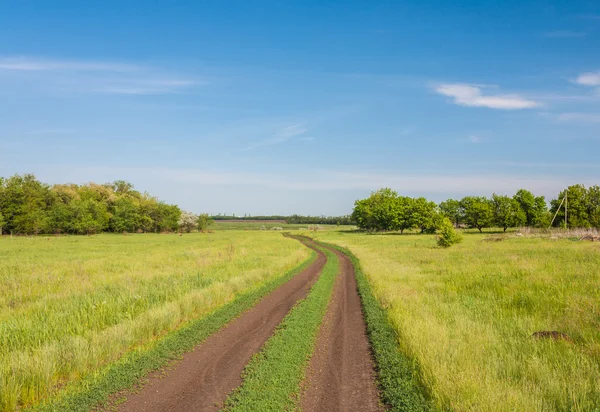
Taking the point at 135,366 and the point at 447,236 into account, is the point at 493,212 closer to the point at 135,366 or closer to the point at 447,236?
the point at 447,236

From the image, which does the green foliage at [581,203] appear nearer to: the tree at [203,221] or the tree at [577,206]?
the tree at [577,206]

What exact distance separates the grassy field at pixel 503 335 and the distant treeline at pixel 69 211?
96874 millimetres

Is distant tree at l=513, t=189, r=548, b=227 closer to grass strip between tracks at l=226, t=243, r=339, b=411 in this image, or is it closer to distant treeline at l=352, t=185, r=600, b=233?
distant treeline at l=352, t=185, r=600, b=233

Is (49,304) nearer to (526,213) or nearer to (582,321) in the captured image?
(582,321)

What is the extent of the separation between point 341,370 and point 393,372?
1217mm

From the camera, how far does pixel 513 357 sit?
8344 mm

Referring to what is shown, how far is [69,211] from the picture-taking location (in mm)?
91688

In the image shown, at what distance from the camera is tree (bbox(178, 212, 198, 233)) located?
129938 mm

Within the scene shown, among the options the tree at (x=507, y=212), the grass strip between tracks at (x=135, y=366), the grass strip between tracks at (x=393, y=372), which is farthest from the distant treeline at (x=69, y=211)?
the tree at (x=507, y=212)

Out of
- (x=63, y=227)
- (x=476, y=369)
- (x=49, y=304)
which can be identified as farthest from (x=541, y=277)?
(x=63, y=227)

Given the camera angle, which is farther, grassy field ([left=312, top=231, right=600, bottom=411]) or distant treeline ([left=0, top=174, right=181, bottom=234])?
distant treeline ([left=0, top=174, right=181, bottom=234])

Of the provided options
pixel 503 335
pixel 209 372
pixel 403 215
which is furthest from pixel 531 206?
pixel 209 372

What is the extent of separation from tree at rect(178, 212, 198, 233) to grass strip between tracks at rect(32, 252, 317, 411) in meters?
123

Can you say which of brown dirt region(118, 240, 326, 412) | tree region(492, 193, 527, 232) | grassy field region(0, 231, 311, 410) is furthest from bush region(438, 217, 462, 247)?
tree region(492, 193, 527, 232)
